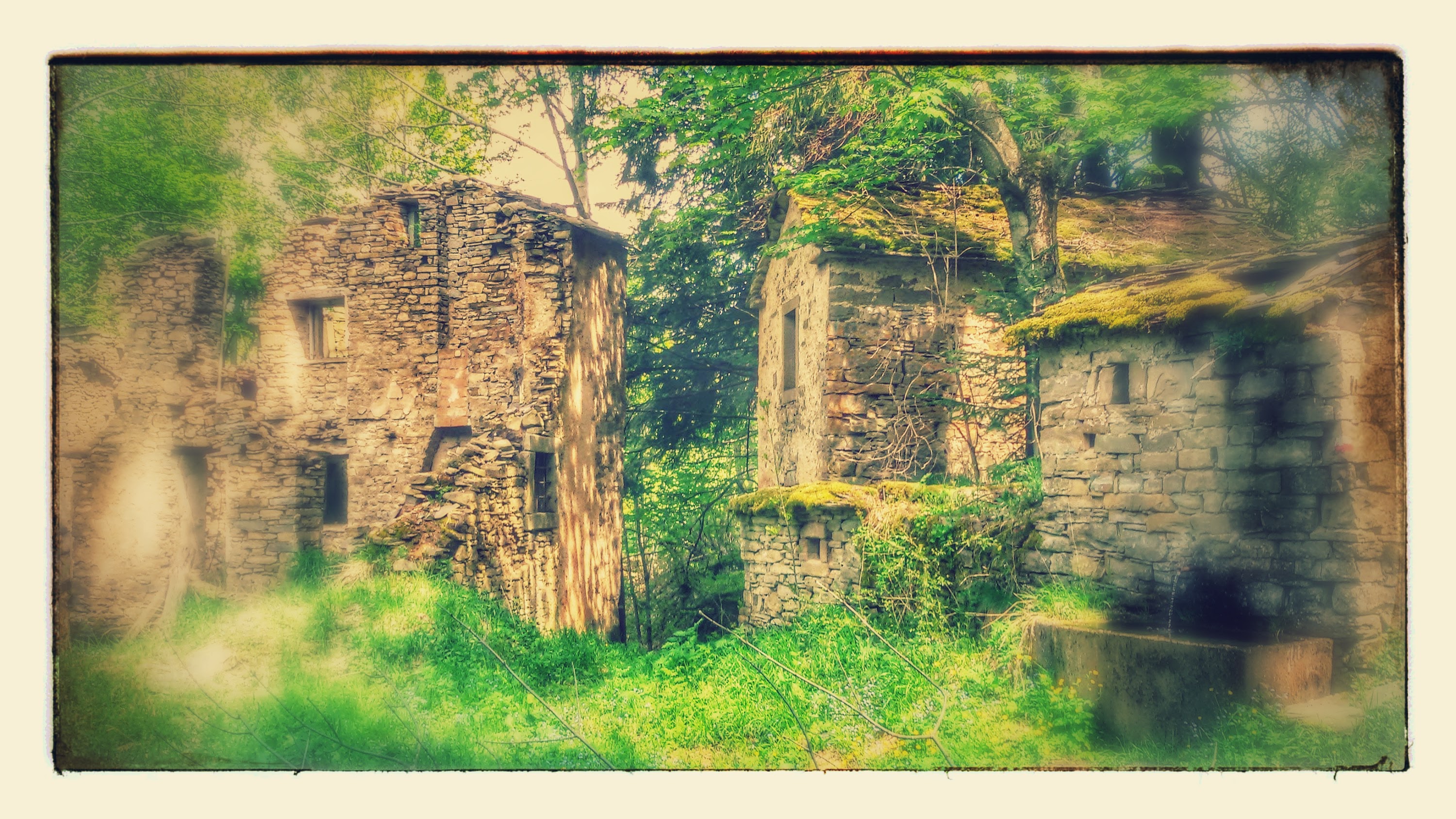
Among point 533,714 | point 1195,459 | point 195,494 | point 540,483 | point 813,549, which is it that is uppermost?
point 1195,459

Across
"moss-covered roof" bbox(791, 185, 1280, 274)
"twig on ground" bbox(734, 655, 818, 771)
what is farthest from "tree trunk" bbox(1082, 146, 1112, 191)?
"twig on ground" bbox(734, 655, 818, 771)

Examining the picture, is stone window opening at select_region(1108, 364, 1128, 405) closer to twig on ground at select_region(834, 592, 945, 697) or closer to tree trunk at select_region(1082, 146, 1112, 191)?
twig on ground at select_region(834, 592, 945, 697)

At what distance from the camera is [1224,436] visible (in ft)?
18.8

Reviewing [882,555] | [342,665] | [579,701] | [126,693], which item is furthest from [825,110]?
[126,693]

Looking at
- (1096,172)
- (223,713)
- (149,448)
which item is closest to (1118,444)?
(1096,172)

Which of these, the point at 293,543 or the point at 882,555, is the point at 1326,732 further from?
the point at 293,543

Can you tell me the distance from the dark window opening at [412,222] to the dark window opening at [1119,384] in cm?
612

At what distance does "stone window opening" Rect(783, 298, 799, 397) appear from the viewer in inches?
370

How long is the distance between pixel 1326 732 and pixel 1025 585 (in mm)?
1926

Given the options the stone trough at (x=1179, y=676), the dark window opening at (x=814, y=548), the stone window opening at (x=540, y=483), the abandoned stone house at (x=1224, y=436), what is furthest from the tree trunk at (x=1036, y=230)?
the stone window opening at (x=540, y=483)

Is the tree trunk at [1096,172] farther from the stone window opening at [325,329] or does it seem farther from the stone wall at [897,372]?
the stone window opening at [325,329]

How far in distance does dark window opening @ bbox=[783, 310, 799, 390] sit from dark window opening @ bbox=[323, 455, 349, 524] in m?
4.20

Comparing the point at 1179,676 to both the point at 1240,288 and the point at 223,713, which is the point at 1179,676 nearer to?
the point at 1240,288

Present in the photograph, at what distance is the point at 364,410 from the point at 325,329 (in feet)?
2.59
